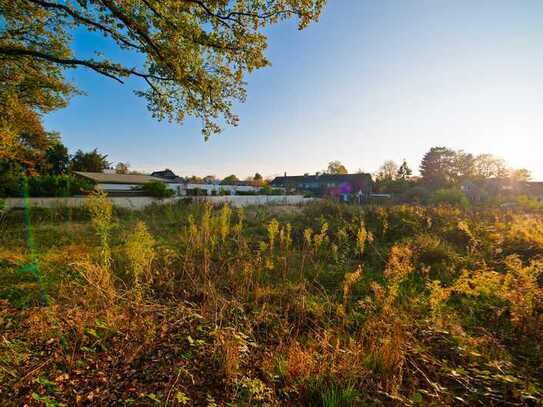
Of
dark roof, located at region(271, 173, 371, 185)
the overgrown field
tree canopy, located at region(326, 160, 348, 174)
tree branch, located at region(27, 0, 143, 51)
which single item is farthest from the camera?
tree canopy, located at region(326, 160, 348, 174)

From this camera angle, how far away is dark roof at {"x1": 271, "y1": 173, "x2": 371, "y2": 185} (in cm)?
4146

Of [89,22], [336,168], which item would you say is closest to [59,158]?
[89,22]

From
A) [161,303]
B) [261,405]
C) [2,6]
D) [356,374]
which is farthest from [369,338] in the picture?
[2,6]

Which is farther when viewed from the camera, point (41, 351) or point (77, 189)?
point (77, 189)

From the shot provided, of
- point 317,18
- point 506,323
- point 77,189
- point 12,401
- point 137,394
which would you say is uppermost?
point 317,18

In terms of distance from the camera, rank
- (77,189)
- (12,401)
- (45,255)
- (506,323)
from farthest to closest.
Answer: (77,189) < (45,255) < (506,323) < (12,401)

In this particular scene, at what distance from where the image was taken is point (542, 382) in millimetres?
2084

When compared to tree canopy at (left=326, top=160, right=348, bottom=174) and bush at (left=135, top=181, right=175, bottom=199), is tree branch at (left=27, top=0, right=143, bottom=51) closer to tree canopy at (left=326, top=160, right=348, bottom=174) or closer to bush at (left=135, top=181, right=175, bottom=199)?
bush at (left=135, top=181, right=175, bottom=199)

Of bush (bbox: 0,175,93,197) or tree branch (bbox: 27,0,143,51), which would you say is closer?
tree branch (bbox: 27,0,143,51)

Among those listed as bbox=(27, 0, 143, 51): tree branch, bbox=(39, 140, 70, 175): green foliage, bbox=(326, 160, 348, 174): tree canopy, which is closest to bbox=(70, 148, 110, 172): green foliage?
bbox=(39, 140, 70, 175): green foliage

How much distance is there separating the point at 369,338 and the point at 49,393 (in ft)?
9.33

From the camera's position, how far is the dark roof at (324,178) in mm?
41463

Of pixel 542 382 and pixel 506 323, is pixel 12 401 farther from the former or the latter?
pixel 506 323

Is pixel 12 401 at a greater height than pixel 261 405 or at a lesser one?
greater
